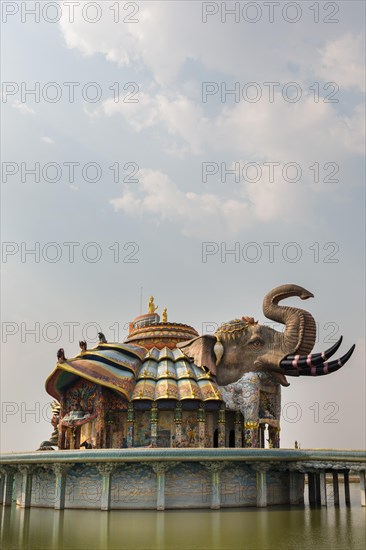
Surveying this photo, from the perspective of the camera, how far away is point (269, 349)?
34.2 m

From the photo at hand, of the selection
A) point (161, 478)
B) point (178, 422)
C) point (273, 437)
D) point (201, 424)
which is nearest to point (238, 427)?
point (273, 437)

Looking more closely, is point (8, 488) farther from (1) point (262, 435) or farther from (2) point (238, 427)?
(1) point (262, 435)

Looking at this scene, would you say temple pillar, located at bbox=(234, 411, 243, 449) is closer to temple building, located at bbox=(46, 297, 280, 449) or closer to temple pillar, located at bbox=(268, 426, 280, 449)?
temple building, located at bbox=(46, 297, 280, 449)

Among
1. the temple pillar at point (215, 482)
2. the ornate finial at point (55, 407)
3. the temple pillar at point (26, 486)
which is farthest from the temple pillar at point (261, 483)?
the ornate finial at point (55, 407)

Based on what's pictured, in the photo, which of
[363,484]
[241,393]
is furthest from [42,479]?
[363,484]

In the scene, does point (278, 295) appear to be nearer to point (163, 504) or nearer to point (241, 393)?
point (241, 393)

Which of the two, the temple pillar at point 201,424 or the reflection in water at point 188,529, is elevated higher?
the temple pillar at point 201,424

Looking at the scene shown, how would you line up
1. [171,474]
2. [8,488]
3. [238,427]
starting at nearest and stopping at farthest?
[171,474], [8,488], [238,427]

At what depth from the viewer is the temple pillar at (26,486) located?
95.8ft

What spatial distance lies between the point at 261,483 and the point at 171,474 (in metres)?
4.53

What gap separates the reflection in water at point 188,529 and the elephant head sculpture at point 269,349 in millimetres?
8515

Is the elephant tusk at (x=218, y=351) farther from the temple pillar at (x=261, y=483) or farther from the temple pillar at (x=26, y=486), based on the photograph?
the temple pillar at (x=26, y=486)

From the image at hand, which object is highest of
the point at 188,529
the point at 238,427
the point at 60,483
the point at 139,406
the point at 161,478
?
the point at 139,406

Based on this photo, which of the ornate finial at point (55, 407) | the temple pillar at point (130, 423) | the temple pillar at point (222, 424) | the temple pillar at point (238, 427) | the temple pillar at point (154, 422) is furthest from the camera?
the ornate finial at point (55, 407)
